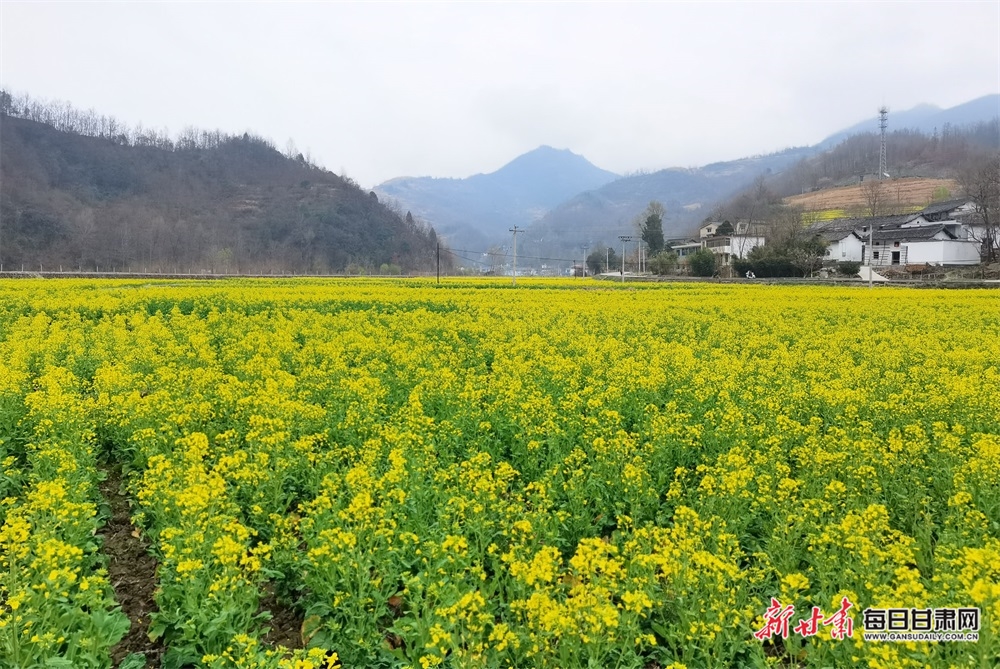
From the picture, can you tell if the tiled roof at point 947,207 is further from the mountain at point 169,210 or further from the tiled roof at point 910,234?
the mountain at point 169,210

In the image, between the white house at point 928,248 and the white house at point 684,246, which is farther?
the white house at point 684,246

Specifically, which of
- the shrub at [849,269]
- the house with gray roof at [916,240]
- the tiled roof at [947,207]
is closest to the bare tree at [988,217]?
the house with gray roof at [916,240]

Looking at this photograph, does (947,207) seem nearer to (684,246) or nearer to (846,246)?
(846,246)

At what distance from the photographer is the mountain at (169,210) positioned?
87.3 meters

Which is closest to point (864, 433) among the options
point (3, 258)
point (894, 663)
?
point (894, 663)

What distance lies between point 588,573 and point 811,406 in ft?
19.6

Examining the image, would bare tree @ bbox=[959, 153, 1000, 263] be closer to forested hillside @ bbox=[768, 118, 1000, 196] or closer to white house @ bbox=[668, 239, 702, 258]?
white house @ bbox=[668, 239, 702, 258]

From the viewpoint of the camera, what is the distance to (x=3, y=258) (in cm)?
7962

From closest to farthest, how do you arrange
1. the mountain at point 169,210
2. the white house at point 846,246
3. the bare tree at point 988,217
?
the bare tree at point 988,217
the white house at point 846,246
the mountain at point 169,210

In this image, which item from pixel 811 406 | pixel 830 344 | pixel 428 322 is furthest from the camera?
pixel 428 322

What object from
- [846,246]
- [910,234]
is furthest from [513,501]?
[846,246]

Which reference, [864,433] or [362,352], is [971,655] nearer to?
[864,433]

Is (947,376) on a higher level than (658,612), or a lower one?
higher

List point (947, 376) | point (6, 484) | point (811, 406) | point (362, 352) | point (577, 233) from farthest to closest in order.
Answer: point (577, 233) → point (362, 352) → point (947, 376) → point (811, 406) → point (6, 484)
